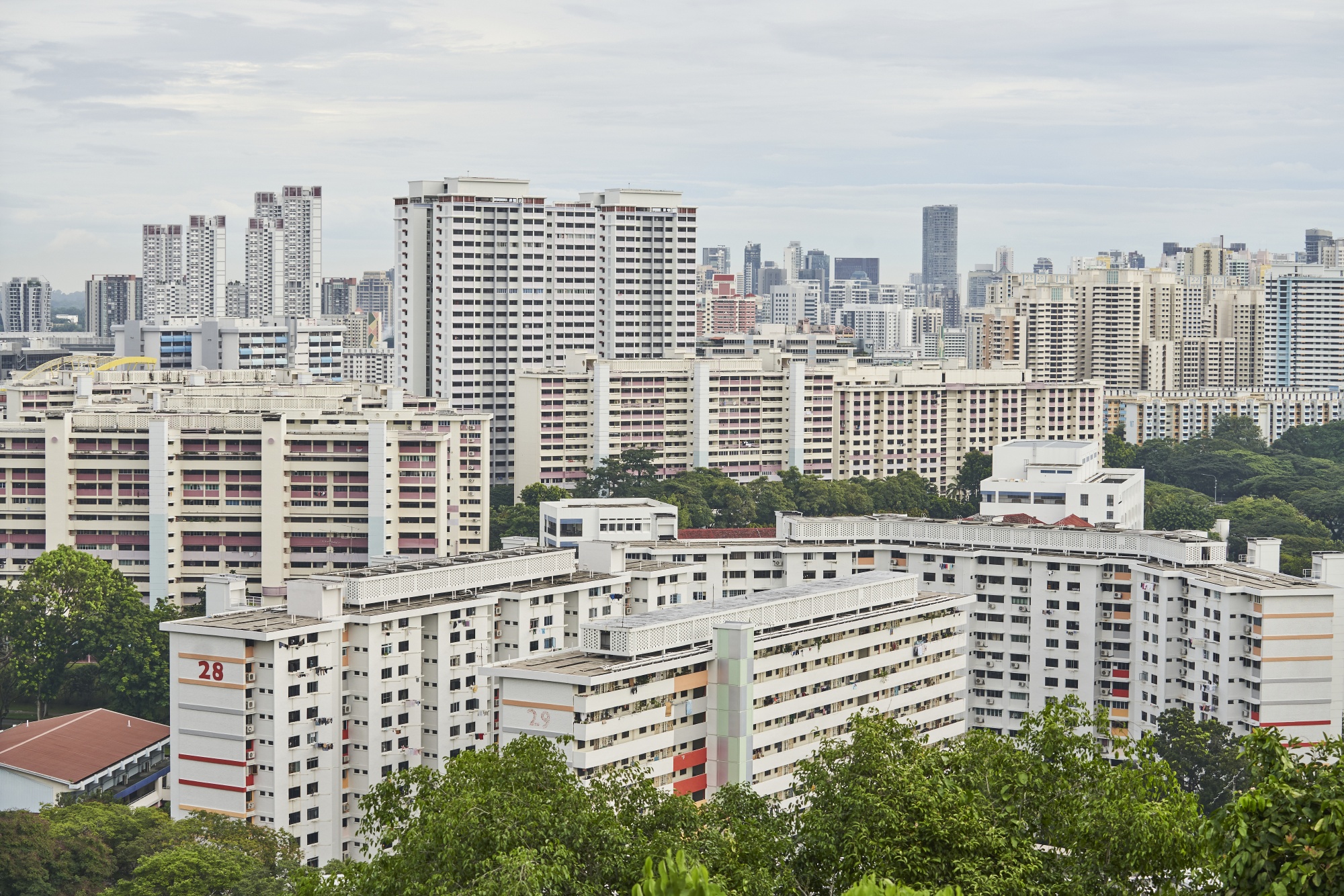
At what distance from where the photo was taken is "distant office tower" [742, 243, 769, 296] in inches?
6275

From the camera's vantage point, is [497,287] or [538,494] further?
[497,287]

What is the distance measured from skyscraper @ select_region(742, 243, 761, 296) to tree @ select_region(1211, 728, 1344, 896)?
15032cm

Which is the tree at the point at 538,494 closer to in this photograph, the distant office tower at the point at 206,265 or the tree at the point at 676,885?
the tree at the point at 676,885

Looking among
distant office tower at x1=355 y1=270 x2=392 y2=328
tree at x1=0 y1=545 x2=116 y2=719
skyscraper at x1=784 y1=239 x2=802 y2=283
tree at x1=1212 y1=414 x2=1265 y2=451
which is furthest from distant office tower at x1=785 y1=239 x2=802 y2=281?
tree at x1=0 y1=545 x2=116 y2=719

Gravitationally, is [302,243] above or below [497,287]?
above

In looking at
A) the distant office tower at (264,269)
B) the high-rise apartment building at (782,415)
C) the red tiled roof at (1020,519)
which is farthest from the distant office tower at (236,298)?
the red tiled roof at (1020,519)

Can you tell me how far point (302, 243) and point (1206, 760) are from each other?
317 feet

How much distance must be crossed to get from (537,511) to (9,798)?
22.9m

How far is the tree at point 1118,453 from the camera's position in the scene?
217 feet

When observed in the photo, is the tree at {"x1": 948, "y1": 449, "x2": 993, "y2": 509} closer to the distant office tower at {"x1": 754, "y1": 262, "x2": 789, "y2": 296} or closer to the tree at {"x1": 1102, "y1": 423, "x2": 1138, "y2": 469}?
the tree at {"x1": 1102, "y1": 423, "x2": 1138, "y2": 469}

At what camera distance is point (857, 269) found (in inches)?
6934

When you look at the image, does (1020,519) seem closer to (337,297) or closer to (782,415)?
(782,415)

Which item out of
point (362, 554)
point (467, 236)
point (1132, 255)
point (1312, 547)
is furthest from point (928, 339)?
point (362, 554)

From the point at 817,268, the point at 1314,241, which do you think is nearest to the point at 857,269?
the point at 817,268
